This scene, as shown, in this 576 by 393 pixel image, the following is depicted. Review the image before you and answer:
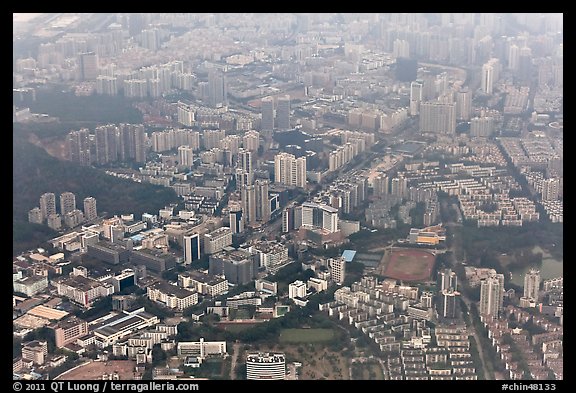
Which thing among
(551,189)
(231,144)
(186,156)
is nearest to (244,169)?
(231,144)

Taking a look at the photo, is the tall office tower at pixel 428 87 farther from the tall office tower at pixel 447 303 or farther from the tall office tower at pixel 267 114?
the tall office tower at pixel 447 303

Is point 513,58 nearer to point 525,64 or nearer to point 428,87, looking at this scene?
point 525,64

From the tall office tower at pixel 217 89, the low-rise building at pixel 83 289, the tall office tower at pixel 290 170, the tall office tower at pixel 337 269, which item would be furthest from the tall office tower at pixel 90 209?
the tall office tower at pixel 217 89

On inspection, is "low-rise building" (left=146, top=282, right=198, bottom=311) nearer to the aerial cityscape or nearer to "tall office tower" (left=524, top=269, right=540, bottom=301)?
the aerial cityscape

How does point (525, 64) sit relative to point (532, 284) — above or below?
above

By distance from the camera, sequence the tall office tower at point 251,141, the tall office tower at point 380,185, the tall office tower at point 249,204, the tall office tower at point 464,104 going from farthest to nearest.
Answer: the tall office tower at point 464,104 → the tall office tower at point 251,141 → the tall office tower at point 380,185 → the tall office tower at point 249,204

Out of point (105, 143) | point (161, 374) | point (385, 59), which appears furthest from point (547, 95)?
point (161, 374)
